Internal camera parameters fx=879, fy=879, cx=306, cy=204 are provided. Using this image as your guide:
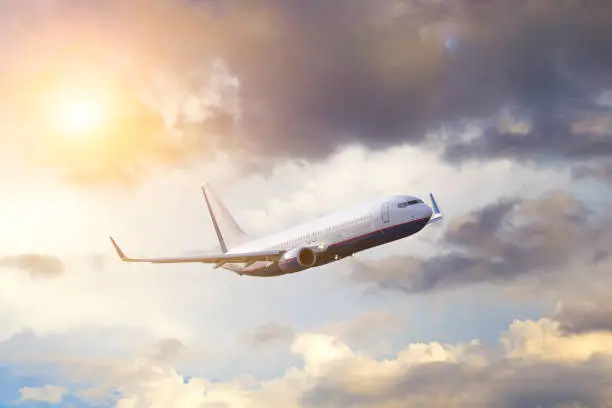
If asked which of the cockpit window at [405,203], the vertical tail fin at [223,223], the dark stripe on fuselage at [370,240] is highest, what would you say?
the vertical tail fin at [223,223]

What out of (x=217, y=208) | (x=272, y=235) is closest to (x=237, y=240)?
(x=217, y=208)

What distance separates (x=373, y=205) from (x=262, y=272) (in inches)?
1144

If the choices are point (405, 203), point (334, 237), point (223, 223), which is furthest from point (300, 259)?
point (223, 223)

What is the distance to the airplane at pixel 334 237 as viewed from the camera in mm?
120250

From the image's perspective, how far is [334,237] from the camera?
409ft

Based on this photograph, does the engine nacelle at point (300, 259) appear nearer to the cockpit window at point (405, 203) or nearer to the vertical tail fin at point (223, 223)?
the cockpit window at point (405, 203)

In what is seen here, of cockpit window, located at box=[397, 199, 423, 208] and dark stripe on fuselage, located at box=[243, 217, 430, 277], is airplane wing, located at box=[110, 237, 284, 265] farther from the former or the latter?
cockpit window, located at box=[397, 199, 423, 208]

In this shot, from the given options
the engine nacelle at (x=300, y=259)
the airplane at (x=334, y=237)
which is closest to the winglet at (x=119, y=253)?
the airplane at (x=334, y=237)

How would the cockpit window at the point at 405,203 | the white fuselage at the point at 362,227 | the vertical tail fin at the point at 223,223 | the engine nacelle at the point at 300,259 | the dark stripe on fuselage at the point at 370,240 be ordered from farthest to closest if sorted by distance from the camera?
the vertical tail fin at the point at 223,223 < the engine nacelle at the point at 300,259 < the cockpit window at the point at 405,203 < the dark stripe on fuselage at the point at 370,240 < the white fuselage at the point at 362,227

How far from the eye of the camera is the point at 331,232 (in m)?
125

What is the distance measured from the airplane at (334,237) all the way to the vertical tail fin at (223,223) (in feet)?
101

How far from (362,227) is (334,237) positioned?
5.34 m

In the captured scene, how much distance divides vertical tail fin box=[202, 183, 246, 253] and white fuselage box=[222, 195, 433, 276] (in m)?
45.0

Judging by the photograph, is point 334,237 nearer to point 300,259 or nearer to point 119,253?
point 300,259
